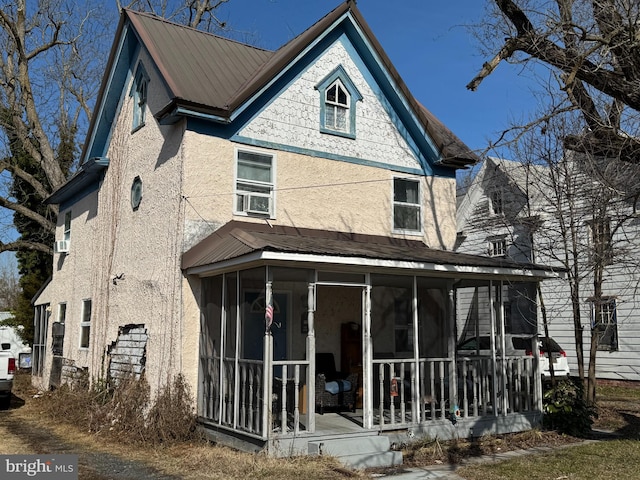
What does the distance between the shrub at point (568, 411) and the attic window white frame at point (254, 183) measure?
22.2ft

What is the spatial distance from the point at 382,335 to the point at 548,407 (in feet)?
12.2

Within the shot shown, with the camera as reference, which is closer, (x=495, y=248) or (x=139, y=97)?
(x=139, y=97)

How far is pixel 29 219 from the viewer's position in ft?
89.3

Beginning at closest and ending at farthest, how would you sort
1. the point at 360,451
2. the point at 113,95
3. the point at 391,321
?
1. the point at 360,451
2. the point at 391,321
3. the point at 113,95

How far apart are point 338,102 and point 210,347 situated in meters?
6.20

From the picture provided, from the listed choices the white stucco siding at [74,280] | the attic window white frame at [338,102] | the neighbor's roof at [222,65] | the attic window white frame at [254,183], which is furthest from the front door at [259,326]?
the white stucco siding at [74,280]

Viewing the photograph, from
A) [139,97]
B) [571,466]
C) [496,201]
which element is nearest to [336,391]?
[571,466]

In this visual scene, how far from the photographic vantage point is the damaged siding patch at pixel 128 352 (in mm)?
12648

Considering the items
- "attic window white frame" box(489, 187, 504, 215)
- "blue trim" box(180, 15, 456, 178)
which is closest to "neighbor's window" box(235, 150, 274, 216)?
"blue trim" box(180, 15, 456, 178)

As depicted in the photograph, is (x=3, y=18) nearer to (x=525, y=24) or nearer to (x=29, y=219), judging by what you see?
(x=29, y=219)

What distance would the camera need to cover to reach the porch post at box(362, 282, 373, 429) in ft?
34.2

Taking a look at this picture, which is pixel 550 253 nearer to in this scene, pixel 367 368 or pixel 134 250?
pixel 367 368

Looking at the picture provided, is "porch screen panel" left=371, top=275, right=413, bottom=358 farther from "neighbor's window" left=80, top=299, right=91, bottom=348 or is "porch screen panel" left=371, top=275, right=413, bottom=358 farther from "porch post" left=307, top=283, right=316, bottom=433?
"neighbor's window" left=80, top=299, right=91, bottom=348

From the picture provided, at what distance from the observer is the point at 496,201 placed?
76.9ft
